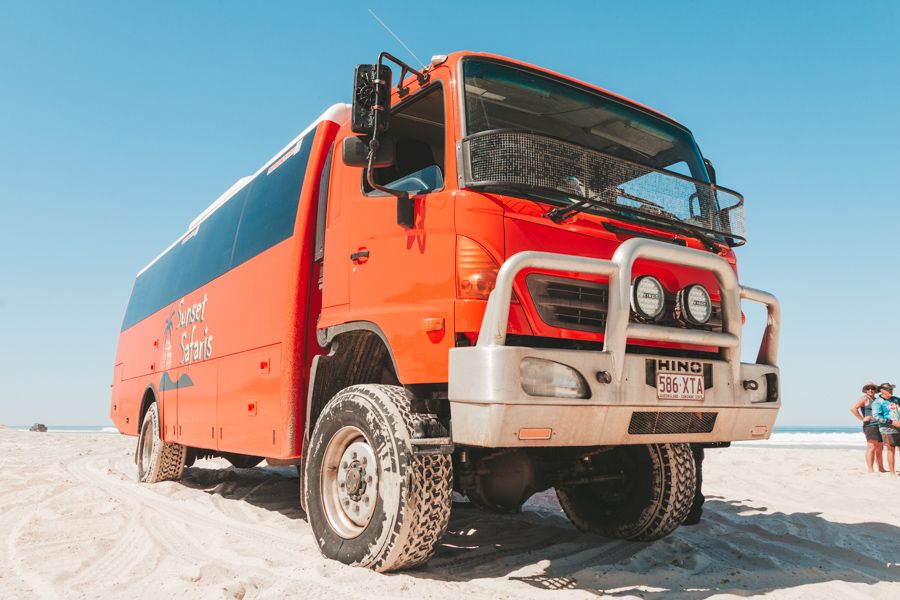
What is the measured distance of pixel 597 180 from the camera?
3797 millimetres

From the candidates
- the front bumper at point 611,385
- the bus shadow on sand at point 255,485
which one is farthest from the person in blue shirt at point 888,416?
the bus shadow on sand at point 255,485

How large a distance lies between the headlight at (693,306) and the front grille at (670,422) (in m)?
0.52

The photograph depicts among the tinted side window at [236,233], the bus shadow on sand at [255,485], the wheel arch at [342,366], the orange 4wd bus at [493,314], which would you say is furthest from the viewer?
the bus shadow on sand at [255,485]

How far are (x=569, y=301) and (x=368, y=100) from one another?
1.55 m

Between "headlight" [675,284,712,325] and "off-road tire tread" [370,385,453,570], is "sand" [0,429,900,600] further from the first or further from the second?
"headlight" [675,284,712,325]

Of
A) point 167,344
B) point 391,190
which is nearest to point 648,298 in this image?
point 391,190

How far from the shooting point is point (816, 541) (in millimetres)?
4848

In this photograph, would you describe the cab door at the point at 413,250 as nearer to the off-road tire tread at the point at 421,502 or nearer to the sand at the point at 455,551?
the off-road tire tread at the point at 421,502

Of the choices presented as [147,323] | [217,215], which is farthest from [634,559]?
[147,323]

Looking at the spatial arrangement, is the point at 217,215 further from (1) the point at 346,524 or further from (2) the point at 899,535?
(2) the point at 899,535

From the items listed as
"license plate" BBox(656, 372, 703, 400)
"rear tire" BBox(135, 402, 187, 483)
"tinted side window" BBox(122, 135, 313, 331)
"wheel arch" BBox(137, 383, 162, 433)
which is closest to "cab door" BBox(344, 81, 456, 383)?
"tinted side window" BBox(122, 135, 313, 331)

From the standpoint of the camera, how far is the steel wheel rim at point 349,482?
3.68 metres

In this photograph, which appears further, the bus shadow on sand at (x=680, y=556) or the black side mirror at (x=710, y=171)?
the black side mirror at (x=710, y=171)

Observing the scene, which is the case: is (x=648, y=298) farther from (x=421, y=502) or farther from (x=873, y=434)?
(x=873, y=434)
